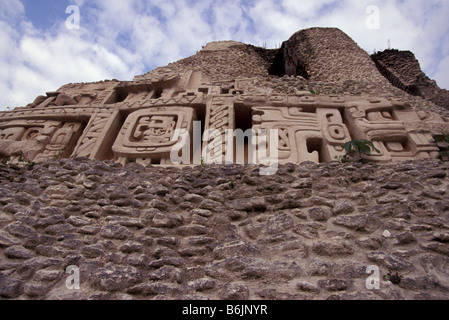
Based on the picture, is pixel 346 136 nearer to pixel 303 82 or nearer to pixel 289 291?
pixel 303 82

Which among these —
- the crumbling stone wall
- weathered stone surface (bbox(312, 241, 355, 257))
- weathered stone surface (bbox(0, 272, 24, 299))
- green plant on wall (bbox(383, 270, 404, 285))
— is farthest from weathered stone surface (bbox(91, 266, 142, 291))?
the crumbling stone wall

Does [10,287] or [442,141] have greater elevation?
[442,141]

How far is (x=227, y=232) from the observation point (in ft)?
6.67

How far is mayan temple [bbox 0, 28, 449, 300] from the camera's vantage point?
63.5 inches

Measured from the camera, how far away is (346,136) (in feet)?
12.8

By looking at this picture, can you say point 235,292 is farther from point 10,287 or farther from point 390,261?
point 10,287

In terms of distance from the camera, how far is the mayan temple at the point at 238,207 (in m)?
1.61

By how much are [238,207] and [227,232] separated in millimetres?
300

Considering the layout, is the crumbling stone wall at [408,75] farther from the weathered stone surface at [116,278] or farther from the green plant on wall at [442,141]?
the weathered stone surface at [116,278]

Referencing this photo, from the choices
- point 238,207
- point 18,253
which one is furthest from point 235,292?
point 18,253

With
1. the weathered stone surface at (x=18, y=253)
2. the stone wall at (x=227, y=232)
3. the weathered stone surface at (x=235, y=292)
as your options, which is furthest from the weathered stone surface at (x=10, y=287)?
the weathered stone surface at (x=235, y=292)

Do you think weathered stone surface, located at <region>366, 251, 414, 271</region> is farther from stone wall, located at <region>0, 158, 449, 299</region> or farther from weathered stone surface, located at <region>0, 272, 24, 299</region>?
weathered stone surface, located at <region>0, 272, 24, 299</region>
